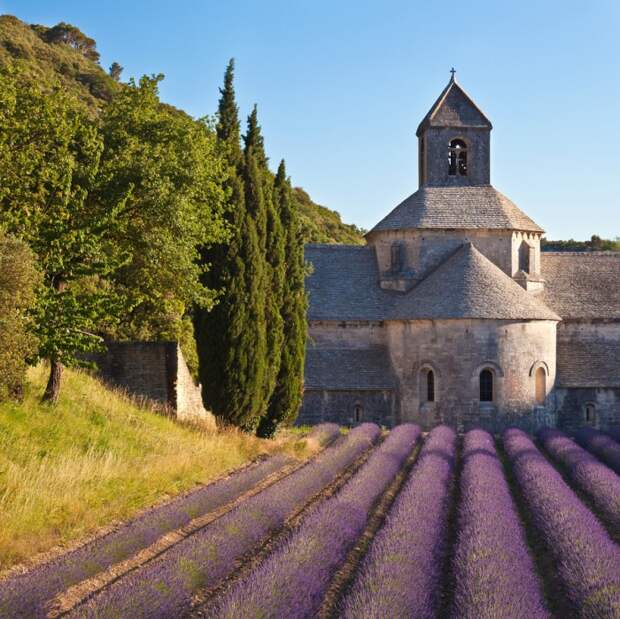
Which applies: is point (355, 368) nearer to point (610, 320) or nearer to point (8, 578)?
point (610, 320)

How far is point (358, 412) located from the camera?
3150 cm

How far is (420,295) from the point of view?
31.7m

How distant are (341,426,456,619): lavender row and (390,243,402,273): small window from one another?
1862cm

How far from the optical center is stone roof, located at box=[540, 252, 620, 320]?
111 ft

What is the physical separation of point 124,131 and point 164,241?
2.78 m

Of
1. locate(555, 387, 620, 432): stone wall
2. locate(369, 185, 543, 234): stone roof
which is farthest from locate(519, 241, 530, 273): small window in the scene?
locate(555, 387, 620, 432): stone wall

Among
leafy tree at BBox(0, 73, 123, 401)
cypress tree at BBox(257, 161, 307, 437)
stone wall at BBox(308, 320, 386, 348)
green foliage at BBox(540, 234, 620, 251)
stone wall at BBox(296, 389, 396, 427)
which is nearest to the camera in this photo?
leafy tree at BBox(0, 73, 123, 401)

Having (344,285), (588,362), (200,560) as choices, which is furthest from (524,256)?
(200,560)

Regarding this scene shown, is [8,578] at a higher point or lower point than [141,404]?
lower

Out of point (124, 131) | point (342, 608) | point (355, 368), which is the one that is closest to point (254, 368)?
point (124, 131)

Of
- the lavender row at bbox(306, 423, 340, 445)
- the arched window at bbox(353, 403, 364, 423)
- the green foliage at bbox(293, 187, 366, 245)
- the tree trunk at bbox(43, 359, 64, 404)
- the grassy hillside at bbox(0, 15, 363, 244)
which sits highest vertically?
the grassy hillside at bbox(0, 15, 363, 244)

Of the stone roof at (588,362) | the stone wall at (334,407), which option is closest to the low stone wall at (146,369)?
the stone wall at (334,407)

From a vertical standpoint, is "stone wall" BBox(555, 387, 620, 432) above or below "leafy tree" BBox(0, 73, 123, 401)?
below

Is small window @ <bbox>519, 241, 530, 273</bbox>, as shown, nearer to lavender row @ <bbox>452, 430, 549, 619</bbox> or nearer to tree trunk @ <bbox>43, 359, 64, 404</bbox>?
lavender row @ <bbox>452, 430, 549, 619</bbox>
